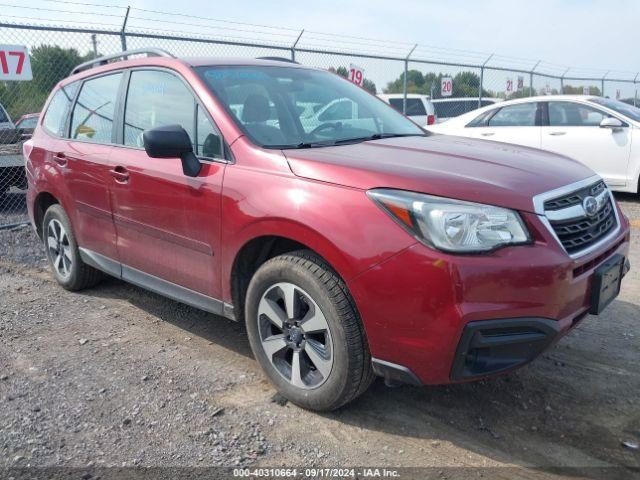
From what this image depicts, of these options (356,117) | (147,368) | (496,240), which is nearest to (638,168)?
(356,117)

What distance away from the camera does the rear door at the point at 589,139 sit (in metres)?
8.00

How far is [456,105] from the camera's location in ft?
61.3

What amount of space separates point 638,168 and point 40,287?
731 cm

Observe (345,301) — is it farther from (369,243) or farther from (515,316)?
(515,316)

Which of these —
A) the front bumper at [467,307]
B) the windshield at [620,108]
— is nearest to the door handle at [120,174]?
the front bumper at [467,307]

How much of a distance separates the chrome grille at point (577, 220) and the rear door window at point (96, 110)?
2931mm

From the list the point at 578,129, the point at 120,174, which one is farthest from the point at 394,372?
the point at 578,129

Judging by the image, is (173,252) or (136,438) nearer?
(136,438)

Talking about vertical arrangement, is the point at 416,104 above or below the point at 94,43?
below

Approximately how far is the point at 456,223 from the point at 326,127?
1.34 m

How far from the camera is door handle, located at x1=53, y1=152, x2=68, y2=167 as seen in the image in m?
4.48

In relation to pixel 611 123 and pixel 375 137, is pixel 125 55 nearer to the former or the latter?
pixel 375 137

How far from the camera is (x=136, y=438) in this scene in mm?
2805

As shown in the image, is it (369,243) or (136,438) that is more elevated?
(369,243)
